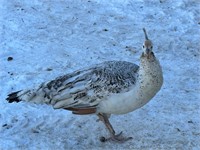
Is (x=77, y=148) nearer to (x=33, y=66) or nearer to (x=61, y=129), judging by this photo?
(x=61, y=129)

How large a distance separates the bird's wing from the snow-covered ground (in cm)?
42

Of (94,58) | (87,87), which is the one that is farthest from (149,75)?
(94,58)

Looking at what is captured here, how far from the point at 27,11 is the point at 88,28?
1.06 m

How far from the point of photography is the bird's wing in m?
4.45

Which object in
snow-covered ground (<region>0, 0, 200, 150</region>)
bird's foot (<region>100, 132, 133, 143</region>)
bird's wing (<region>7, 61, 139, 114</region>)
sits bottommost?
bird's foot (<region>100, 132, 133, 143</region>)

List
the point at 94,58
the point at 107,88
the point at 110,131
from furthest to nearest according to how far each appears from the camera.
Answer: the point at 94,58 < the point at 110,131 < the point at 107,88

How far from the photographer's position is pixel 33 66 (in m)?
6.26

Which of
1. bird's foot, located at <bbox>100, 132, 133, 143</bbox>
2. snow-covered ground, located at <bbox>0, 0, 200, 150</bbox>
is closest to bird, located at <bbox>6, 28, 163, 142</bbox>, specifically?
bird's foot, located at <bbox>100, 132, 133, 143</bbox>

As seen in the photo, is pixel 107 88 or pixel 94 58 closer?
pixel 107 88

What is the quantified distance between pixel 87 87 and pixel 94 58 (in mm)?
2049

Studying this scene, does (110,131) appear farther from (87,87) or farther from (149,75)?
(149,75)

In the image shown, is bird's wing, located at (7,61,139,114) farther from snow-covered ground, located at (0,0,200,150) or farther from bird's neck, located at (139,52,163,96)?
snow-covered ground, located at (0,0,200,150)

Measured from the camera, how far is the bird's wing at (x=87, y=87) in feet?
14.6

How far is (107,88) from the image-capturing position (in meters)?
4.44
